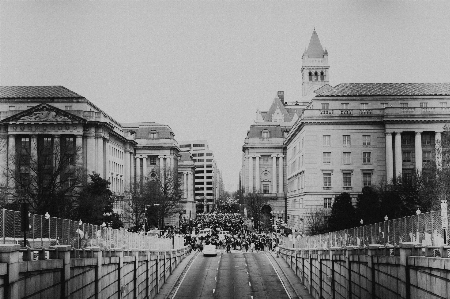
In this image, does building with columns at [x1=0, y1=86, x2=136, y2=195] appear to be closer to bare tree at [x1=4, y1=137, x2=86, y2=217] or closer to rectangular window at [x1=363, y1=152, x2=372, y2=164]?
bare tree at [x1=4, y1=137, x2=86, y2=217]

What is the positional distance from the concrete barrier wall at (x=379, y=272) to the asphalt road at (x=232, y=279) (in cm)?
461

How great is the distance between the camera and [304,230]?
14000 centimetres

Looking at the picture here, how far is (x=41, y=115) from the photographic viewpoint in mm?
146125

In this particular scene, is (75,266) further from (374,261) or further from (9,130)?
(9,130)

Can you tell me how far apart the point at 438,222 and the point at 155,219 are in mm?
122242

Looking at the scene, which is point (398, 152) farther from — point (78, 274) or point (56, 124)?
point (78, 274)

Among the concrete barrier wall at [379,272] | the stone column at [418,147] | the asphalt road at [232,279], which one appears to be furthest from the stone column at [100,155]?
the concrete barrier wall at [379,272]

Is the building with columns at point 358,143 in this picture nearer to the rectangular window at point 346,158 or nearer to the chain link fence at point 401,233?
the rectangular window at point 346,158

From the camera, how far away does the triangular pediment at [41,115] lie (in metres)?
145

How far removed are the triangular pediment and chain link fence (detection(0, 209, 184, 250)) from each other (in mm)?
86372

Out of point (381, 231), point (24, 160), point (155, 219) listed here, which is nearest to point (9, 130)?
point (155, 219)

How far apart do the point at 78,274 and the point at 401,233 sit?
14767mm

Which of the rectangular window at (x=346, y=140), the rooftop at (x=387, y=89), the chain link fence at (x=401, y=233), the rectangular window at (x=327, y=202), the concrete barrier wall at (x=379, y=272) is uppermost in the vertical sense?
the rooftop at (x=387, y=89)

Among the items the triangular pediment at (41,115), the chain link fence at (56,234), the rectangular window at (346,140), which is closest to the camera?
the chain link fence at (56,234)
